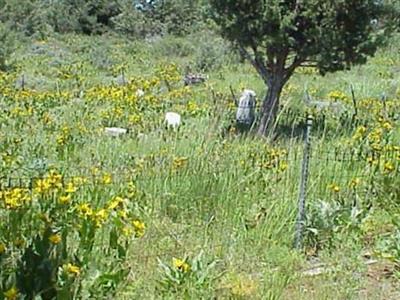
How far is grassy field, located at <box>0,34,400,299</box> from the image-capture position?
3.11 metres

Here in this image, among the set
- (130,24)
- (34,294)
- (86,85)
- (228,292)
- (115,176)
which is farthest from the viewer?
(130,24)

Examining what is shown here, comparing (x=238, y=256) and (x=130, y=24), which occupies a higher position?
(x=130, y=24)

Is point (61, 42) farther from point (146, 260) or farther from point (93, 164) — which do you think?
point (146, 260)

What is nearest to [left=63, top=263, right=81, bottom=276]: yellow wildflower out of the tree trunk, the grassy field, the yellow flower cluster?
the grassy field

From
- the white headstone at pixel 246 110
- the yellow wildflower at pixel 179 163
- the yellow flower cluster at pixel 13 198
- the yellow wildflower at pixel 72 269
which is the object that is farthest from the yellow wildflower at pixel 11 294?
the white headstone at pixel 246 110

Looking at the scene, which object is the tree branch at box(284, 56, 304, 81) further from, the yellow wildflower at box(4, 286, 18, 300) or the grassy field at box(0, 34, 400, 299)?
the yellow wildflower at box(4, 286, 18, 300)

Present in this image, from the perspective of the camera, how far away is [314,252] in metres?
3.99

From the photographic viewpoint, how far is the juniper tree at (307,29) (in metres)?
7.08

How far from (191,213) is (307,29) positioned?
3.76m

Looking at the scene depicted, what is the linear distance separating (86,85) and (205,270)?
1046cm

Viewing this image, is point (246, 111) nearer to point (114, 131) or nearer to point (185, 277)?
point (114, 131)

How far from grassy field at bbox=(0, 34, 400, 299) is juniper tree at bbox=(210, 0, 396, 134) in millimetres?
830

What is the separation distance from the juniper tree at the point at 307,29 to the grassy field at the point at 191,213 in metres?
0.83

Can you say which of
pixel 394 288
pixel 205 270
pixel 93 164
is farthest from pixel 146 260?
pixel 93 164
